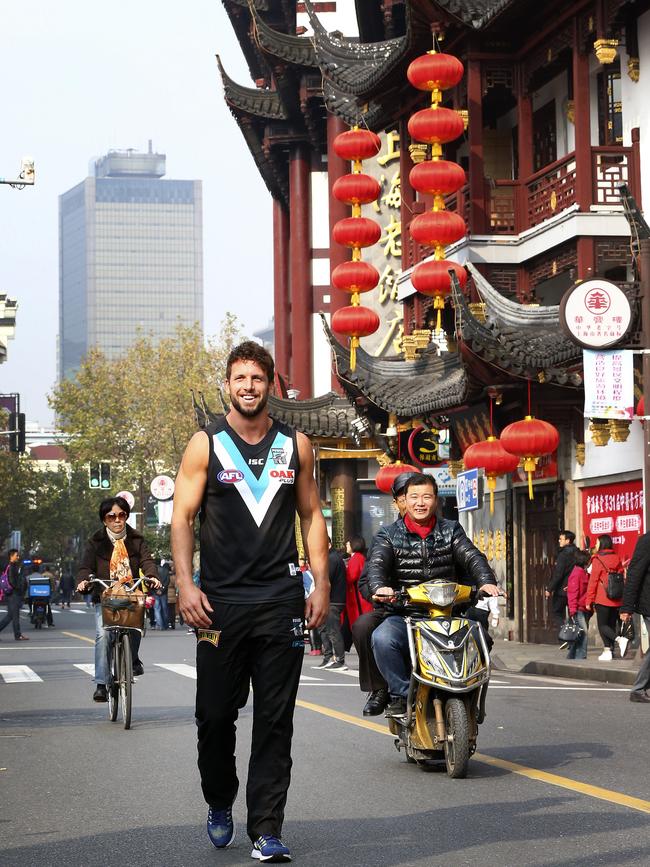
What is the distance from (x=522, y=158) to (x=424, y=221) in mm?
2320

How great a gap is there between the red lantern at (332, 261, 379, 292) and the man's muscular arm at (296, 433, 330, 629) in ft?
88.4

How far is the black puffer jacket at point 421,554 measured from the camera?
10.5 metres

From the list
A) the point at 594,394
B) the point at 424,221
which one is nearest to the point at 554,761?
the point at 594,394

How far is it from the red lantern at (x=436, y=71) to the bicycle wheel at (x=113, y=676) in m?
16.3

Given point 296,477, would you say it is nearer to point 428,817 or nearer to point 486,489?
point 428,817

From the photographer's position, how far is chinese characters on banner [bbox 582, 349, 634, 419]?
22.0 m

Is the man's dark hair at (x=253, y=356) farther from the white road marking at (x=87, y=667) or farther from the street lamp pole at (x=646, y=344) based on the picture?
the white road marking at (x=87, y=667)

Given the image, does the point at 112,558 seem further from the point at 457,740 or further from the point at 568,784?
the point at 568,784

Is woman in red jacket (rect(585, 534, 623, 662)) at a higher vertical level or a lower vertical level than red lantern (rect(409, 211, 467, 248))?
lower

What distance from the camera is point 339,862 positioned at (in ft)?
23.3

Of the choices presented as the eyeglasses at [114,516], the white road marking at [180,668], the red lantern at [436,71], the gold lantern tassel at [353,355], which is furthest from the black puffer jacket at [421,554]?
the gold lantern tassel at [353,355]

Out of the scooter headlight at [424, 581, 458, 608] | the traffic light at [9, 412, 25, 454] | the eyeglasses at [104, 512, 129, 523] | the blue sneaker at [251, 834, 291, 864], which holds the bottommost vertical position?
the blue sneaker at [251, 834, 291, 864]

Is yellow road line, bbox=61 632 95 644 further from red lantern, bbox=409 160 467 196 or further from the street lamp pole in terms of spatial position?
the street lamp pole

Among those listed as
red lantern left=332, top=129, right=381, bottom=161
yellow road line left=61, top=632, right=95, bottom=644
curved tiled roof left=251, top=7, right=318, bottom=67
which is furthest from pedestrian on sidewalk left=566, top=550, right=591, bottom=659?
curved tiled roof left=251, top=7, right=318, bottom=67
